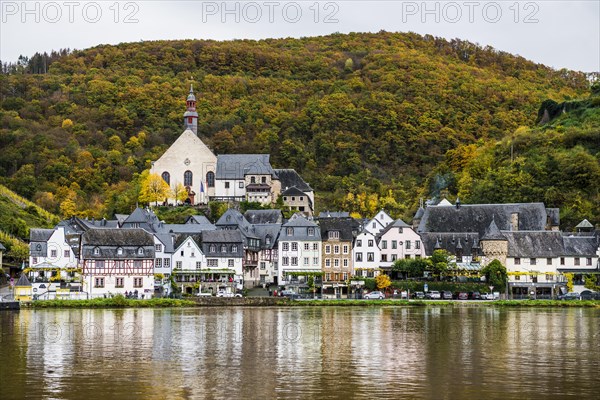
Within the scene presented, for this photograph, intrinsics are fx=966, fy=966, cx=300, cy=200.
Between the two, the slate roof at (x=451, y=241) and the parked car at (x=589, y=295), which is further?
the slate roof at (x=451, y=241)

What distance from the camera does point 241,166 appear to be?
110 m

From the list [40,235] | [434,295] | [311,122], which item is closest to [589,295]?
[434,295]

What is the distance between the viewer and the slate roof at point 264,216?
320ft

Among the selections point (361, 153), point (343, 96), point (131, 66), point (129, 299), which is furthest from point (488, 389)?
point (131, 66)

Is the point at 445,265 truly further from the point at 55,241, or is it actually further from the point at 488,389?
the point at 488,389

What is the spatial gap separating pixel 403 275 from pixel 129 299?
2406 centimetres

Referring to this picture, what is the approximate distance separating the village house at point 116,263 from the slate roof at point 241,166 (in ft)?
98.6

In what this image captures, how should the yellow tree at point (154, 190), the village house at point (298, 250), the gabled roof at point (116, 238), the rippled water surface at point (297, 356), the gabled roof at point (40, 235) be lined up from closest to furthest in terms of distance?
the rippled water surface at point (297, 356)
the gabled roof at point (116, 238)
the gabled roof at point (40, 235)
the village house at point (298, 250)
the yellow tree at point (154, 190)

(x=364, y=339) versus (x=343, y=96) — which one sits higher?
(x=343, y=96)

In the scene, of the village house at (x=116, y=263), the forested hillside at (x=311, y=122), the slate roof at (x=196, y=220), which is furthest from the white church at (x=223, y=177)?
the village house at (x=116, y=263)

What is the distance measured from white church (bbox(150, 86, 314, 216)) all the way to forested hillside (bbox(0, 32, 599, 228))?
605cm

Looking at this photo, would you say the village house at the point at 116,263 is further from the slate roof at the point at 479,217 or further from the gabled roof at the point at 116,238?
the slate roof at the point at 479,217

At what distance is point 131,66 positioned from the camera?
18138 centimetres

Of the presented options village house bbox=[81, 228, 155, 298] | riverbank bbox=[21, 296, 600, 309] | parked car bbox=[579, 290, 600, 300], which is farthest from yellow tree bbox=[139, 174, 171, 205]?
parked car bbox=[579, 290, 600, 300]
